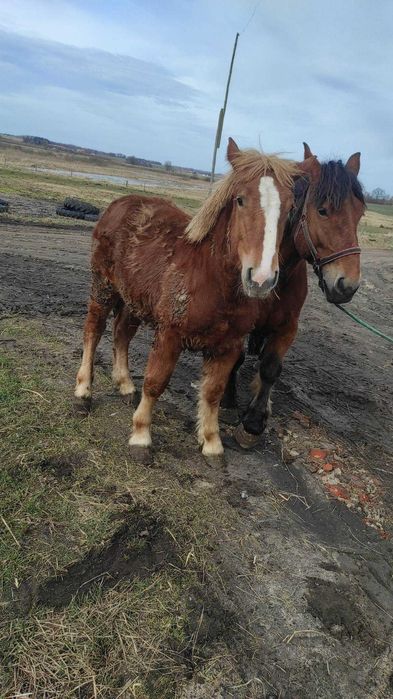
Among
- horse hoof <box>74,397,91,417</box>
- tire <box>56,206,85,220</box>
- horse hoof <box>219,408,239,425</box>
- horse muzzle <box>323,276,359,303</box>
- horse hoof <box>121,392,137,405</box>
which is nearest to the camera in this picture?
horse muzzle <box>323,276,359,303</box>

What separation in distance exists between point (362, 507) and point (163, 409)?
6.83 feet

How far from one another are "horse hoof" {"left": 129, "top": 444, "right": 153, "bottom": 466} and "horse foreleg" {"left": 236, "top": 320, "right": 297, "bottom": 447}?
965mm

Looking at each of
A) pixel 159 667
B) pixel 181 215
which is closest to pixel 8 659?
pixel 159 667

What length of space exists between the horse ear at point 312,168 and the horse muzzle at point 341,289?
0.89 metres

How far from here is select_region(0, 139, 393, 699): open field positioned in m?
2.23

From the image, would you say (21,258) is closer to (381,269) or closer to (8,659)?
(8,659)

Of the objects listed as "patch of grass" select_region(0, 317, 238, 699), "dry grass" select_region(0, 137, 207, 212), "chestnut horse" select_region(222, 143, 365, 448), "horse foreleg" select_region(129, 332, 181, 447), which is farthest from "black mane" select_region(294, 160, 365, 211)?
"dry grass" select_region(0, 137, 207, 212)

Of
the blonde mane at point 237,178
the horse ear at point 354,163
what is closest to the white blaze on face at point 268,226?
the blonde mane at point 237,178

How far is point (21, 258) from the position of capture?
956 centimetres

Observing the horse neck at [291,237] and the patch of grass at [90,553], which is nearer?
the patch of grass at [90,553]

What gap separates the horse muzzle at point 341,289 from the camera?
3627mm

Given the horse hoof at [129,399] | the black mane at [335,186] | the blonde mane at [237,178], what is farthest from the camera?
the horse hoof at [129,399]

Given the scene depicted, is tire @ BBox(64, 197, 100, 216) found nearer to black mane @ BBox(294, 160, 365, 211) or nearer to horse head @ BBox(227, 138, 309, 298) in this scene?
black mane @ BBox(294, 160, 365, 211)

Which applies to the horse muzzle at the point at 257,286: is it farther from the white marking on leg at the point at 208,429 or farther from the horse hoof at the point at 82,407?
the horse hoof at the point at 82,407
